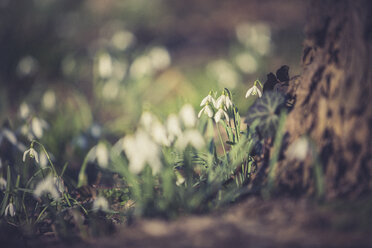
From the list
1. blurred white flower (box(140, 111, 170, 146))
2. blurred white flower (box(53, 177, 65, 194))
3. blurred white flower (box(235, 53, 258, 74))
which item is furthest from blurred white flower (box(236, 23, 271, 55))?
blurred white flower (box(53, 177, 65, 194))

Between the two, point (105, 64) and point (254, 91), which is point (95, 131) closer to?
point (105, 64)

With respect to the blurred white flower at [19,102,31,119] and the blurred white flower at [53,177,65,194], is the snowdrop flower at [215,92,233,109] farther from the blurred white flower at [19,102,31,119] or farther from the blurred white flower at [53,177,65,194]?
the blurred white flower at [19,102,31,119]

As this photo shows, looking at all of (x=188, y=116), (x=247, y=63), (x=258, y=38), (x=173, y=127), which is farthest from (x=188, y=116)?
(x=258, y=38)

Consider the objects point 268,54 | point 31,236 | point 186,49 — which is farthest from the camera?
point 186,49

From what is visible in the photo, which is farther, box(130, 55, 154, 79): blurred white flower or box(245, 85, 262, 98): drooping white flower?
box(130, 55, 154, 79): blurred white flower

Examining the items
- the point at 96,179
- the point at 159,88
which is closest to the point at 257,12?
the point at 159,88

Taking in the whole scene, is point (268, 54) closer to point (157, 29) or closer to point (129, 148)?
point (157, 29)
